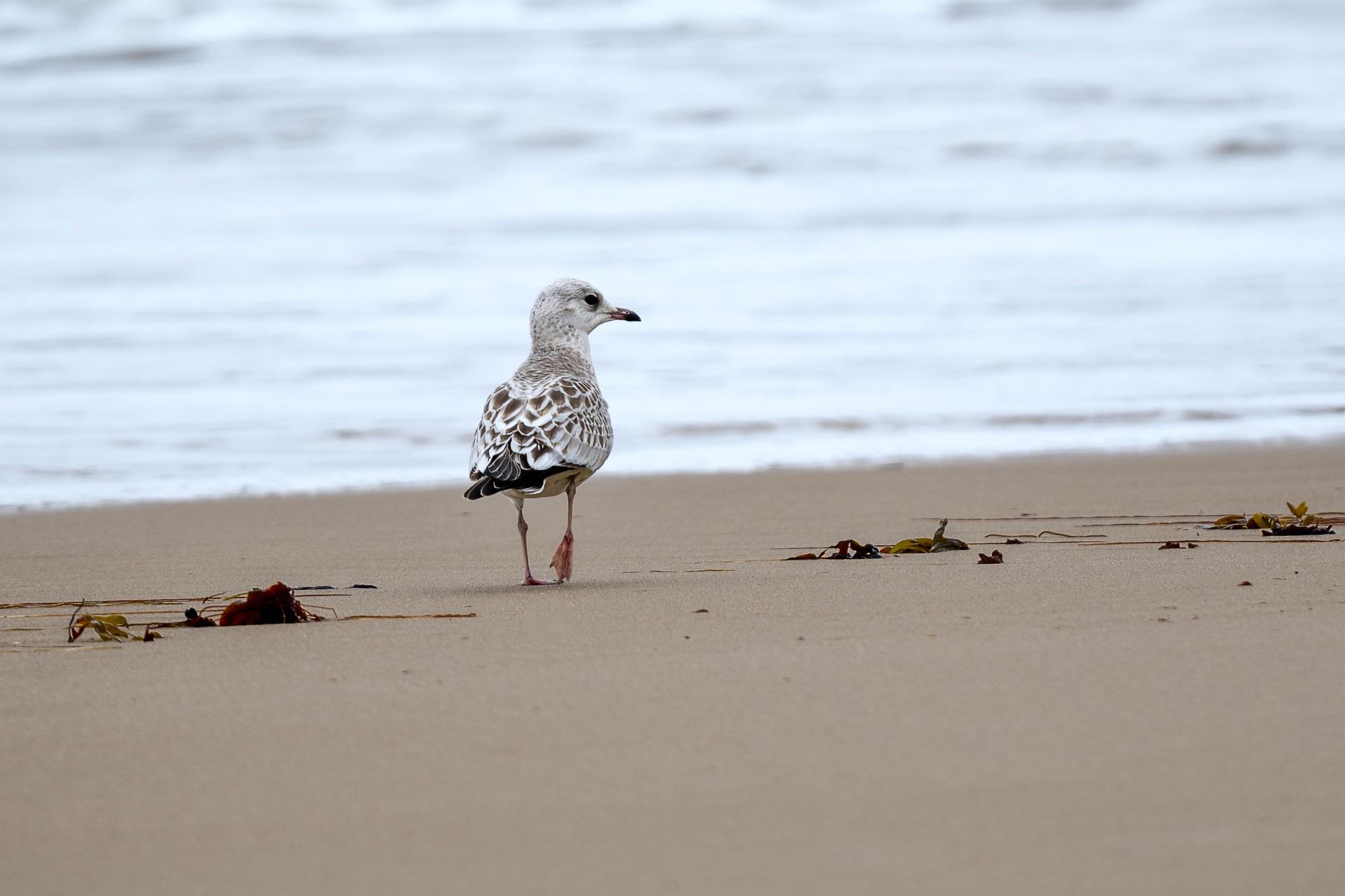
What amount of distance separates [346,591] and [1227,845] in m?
3.17

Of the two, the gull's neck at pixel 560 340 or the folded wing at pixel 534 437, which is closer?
the folded wing at pixel 534 437

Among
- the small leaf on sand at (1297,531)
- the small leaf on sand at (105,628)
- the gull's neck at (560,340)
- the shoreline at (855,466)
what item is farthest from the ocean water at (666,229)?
the small leaf on sand at (105,628)

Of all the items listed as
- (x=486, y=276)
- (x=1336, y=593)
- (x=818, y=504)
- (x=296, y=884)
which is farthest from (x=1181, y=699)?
(x=486, y=276)

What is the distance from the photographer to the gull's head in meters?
6.23

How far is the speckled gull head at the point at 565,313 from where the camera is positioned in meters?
6.23

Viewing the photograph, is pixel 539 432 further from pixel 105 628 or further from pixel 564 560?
pixel 105 628

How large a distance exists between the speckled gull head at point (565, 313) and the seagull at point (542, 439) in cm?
24

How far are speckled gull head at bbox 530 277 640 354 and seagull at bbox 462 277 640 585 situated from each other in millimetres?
238

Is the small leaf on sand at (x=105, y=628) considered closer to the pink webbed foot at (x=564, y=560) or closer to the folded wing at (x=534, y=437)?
the folded wing at (x=534, y=437)

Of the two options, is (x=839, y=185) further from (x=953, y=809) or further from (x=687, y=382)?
(x=953, y=809)

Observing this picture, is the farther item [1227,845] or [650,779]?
[650,779]

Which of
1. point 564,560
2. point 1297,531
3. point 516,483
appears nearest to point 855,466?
point 1297,531

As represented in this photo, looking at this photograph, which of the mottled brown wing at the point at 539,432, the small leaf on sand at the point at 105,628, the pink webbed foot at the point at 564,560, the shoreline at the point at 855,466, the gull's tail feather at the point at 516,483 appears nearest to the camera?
the small leaf on sand at the point at 105,628

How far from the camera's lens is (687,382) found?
10.9m
